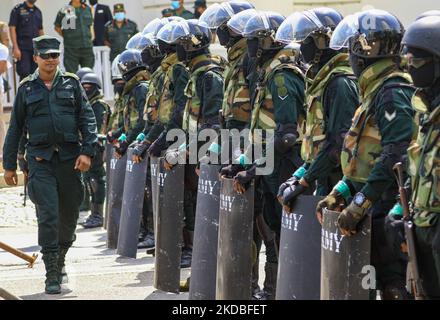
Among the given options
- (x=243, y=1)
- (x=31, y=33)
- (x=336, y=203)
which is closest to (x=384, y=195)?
(x=336, y=203)

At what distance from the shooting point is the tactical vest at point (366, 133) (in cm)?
741

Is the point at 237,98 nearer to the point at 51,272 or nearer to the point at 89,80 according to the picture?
the point at 51,272

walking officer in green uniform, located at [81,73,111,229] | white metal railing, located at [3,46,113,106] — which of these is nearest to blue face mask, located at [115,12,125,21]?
white metal railing, located at [3,46,113,106]

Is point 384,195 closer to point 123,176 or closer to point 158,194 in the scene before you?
point 158,194

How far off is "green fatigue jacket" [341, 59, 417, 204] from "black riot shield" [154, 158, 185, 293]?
116 inches

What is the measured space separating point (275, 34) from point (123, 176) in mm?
4062

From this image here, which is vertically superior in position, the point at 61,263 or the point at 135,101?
the point at 135,101

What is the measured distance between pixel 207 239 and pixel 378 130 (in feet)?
7.53

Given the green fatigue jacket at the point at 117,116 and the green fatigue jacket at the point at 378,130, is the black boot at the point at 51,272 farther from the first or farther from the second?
the green fatigue jacket at the point at 117,116

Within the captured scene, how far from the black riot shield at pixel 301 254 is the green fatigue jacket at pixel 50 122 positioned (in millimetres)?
3158

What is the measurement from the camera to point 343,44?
25.9 feet

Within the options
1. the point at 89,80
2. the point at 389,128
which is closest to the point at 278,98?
the point at 389,128

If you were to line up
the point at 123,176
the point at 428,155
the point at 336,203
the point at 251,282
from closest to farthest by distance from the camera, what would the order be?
the point at 428,155 → the point at 336,203 → the point at 251,282 → the point at 123,176

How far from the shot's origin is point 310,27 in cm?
871
